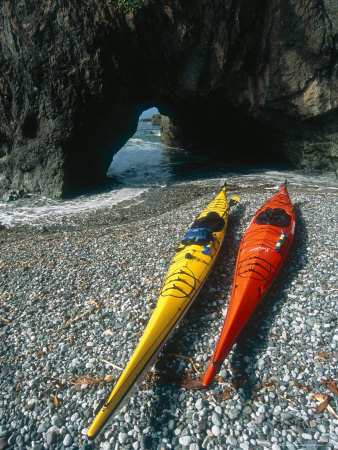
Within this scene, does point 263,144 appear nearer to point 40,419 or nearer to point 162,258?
point 162,258

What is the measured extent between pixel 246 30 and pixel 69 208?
12175mm

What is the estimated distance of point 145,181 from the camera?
64.0 ft

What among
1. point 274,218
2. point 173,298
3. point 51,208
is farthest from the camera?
point 51,208

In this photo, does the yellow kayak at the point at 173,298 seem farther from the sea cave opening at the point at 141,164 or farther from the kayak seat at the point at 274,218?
the sea cave opening at the point at 141,164

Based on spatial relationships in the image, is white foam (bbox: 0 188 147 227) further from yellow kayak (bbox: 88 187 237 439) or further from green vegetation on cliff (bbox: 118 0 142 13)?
green vegetation on cliff (bbox: 118 0 142 13)

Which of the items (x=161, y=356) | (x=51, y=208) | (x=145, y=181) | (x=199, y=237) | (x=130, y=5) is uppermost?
(x=130, y=5)

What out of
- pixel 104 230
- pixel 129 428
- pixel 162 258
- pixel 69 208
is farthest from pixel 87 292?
pixel 69 208

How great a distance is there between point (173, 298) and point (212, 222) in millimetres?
3582

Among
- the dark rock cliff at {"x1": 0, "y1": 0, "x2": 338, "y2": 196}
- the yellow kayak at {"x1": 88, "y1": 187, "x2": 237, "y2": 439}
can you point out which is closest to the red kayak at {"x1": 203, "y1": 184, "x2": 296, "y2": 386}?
the yellow kayak at {"x1": 88, "y1": 187, "x2": 237, "y2": 439}

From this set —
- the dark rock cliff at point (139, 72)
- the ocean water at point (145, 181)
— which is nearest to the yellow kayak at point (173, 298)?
the ocean water at point (145, 181)

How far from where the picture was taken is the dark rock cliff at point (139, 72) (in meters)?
14.1

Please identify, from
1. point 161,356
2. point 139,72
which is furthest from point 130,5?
point 161,356

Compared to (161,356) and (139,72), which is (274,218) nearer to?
(161,356)

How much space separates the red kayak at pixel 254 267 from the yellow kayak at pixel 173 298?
2.62ft
